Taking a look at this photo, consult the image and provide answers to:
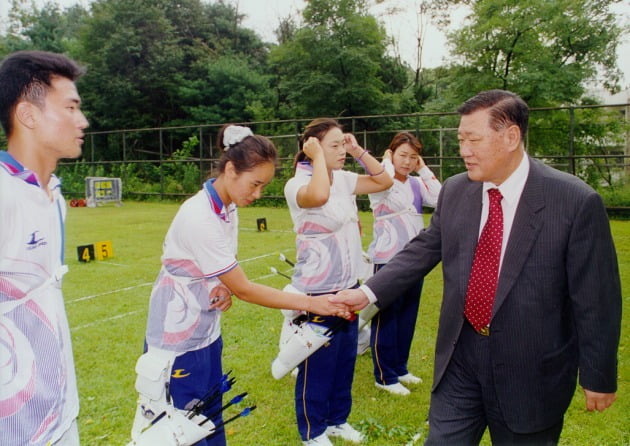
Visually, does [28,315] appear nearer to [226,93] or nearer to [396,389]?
[396,389]

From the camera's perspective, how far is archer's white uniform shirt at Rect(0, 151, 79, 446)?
1559 millimetres

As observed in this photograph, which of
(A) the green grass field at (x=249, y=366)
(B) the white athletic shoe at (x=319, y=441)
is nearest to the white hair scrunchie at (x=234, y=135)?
(B) the white athletic shoe at (x=319, y=441)

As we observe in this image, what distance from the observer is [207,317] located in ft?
8.37

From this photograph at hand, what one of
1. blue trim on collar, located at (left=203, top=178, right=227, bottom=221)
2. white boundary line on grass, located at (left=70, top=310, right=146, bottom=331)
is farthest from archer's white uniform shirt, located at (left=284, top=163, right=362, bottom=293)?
white boundary line on grass, located at (left=70, top=310, right=146, bottom=331)

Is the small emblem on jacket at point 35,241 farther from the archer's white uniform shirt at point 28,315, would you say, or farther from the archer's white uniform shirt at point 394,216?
the archer's white uniform shirt at point 394,216

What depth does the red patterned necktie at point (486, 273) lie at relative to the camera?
2.31 metres

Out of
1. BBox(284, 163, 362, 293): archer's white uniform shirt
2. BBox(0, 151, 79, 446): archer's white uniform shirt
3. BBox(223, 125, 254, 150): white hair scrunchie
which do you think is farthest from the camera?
BBox(284, 163, 362, 293): archer's white uniform shirt

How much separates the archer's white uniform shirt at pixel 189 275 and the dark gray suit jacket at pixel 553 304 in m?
1.24

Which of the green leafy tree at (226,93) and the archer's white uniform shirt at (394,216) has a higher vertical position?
the green leafy tree at (226,93)

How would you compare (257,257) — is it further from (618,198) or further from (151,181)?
(151,181)

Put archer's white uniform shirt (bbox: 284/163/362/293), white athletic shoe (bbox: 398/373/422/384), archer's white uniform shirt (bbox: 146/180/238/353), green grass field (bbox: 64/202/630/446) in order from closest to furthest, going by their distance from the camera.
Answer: archer's white uniform shirt (bbox: 146/180/238/353) → archer's white uniform shirt (bbox: 284/163/362/293) → green grass field (bbox: 64/202/630/446) → white athletic shoe (bbox: 398/373/422/384)

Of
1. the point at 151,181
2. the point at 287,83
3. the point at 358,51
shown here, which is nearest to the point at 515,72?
the point at 358,51

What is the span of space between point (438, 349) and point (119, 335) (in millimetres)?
4230

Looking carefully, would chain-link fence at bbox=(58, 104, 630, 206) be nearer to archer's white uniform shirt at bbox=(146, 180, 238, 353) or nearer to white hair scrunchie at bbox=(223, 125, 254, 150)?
white hair scrunchie at bbox=(223, 125, 254, 150)
